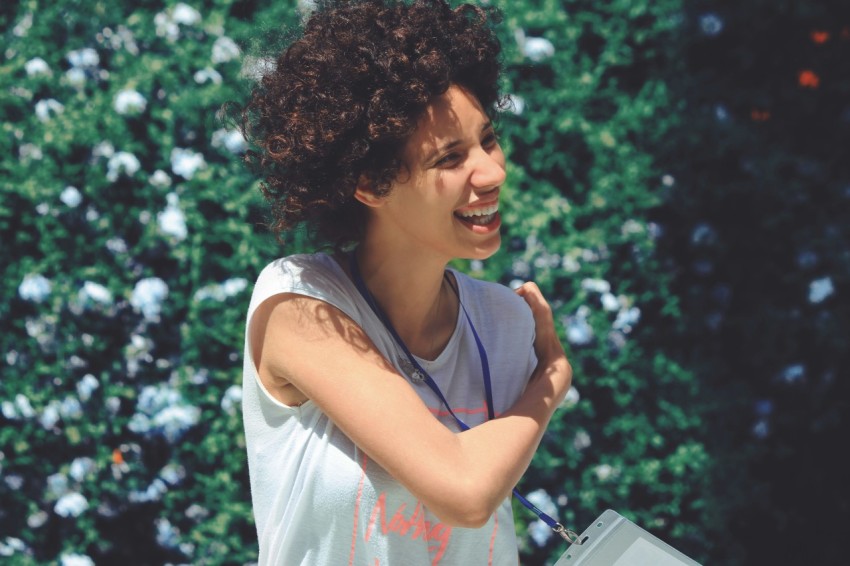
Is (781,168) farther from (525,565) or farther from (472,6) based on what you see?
(472,6)

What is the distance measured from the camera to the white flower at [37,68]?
3.22 metres

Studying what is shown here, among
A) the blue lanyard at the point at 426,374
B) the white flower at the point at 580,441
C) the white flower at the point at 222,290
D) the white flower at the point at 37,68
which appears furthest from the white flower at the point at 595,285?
the white flower at the point at 37,68

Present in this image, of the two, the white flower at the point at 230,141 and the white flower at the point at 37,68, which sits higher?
the white flower at the point at 37,68

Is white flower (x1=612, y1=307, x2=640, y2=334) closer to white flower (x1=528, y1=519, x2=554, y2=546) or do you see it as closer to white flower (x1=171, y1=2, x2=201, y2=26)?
white flower (x1=528, y1=519, x2=554, y2=546)

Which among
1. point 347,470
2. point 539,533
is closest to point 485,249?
point 347,470

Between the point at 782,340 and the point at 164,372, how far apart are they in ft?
6.79

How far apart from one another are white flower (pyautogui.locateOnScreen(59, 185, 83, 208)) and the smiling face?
1.84 metres

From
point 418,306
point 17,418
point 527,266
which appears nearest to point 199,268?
point 17,418

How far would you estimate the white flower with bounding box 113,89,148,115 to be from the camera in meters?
3.17

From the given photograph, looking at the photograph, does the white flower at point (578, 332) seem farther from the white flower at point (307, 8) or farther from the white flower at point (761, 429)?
the white flower at point (307, 8)

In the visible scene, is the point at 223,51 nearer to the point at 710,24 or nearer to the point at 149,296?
the point at 149,296

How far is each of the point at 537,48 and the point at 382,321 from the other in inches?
74.5

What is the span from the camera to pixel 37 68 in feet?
10.6

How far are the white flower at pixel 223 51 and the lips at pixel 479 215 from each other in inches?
77.0
